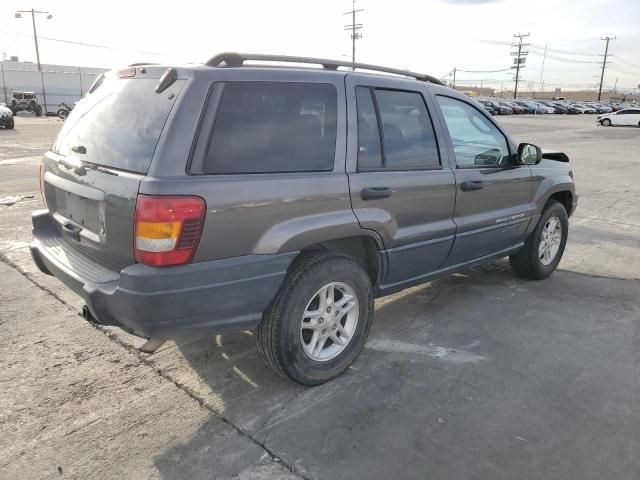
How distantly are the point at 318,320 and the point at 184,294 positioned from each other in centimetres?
91

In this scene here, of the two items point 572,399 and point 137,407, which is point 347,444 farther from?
point 572,399

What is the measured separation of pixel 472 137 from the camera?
4141 millimetres

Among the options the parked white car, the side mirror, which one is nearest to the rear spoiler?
the side mirror

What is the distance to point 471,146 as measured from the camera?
13.4 ft

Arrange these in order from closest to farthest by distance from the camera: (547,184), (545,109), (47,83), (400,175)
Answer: (400,175) → (547,184) → (47,83) → (545,109)

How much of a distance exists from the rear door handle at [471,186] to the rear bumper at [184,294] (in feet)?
5.35

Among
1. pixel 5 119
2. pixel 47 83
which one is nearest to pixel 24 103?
pixel 47 83

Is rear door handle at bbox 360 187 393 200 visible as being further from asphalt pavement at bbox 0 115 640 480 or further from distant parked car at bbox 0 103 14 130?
distant parked car at bbox 0 103 14 130

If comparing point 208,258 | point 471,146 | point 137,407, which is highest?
point 471,146

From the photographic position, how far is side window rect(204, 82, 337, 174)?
2682 millimetres

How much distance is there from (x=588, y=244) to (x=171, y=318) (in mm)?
5729

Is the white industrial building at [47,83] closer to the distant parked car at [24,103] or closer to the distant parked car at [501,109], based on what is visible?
the distant parked car at [24,103]

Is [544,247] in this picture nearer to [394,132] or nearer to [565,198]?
[565,198]

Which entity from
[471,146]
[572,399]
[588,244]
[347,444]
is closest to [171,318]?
[347,444]
